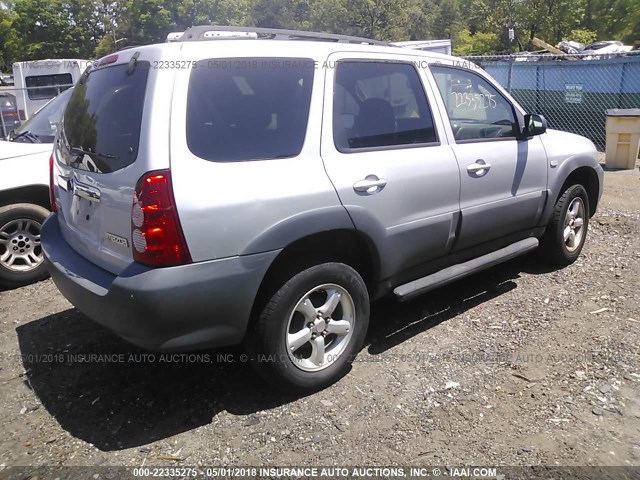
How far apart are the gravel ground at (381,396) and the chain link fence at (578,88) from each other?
27.4 feet

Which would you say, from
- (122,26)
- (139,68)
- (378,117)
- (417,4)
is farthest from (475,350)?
(417,4)

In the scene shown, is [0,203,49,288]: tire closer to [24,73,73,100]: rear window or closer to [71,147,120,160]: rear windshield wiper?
[71,147,120,160]: rear windshield wiper

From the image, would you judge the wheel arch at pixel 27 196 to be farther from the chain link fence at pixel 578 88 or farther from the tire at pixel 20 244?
the chain link fence at pixel 578 88

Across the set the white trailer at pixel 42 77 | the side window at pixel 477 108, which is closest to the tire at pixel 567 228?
the side window at pixel 477 108

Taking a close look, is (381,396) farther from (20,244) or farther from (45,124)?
(45,124)

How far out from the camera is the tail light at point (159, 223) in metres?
2.48

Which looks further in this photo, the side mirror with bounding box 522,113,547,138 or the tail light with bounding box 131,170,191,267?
the side mirror with bounding box 522,113,547,138

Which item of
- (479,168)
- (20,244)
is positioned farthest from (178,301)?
(20,244)

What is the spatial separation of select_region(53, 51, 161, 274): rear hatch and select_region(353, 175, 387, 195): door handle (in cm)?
112

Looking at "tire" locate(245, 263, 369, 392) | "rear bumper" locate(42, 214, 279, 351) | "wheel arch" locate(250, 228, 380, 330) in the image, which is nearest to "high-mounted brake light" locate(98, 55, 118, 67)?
"rear bumper" locate(42, 214, 279, 351)

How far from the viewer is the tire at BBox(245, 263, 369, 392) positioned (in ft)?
9.39

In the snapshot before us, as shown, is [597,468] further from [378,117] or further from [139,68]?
[139,68]

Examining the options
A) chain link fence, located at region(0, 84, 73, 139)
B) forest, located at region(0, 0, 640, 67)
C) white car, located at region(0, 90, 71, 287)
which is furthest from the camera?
forest, located at region(0, 0, 640, 67)

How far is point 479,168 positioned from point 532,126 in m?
0.82
